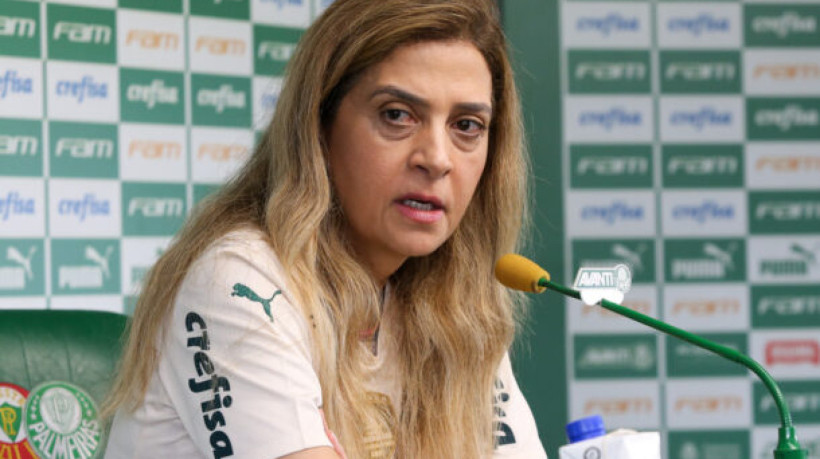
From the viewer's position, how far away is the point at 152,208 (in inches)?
98.8

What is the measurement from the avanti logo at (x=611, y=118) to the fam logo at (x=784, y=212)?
1.32 feet

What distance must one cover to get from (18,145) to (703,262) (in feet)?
6.08

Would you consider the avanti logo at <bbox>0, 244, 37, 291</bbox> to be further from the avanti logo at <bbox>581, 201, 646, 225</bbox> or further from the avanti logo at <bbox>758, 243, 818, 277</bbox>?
the avanti logo at <bbox>758, 243, 818, 277</bbox>

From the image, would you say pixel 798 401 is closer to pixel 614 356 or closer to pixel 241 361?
pixel 614 356

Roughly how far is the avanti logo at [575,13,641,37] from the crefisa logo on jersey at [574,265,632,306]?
2.08 m

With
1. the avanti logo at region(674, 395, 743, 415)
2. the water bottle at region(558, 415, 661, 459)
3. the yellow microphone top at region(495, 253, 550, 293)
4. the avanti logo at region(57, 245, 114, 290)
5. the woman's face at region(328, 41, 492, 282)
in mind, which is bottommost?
the avanti logo at region(674, 395, 743, 415)

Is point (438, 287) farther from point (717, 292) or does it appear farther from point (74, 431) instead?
point (717, 292)

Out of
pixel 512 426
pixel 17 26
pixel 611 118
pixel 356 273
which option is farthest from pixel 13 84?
pixel 611 118

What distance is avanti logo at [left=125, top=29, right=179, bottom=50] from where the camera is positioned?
2.49 meters

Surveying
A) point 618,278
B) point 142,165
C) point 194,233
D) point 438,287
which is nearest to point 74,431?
point 194,233

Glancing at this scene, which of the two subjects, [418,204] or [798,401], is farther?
[798,401]

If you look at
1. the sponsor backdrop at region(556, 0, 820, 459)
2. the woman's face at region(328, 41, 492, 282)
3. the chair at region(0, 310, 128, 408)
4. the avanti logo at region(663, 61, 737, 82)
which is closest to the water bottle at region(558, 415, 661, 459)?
the woman's face at region(328, 41, 492, 282)

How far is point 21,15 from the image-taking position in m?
2.37

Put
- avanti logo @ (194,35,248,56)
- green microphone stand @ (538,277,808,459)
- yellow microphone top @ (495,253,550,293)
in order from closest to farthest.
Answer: green microphone stand @ (538,277,808,459)
yellow microphone top @ (495,253,550,293)
avanti logo @ (194,35,248,56)
